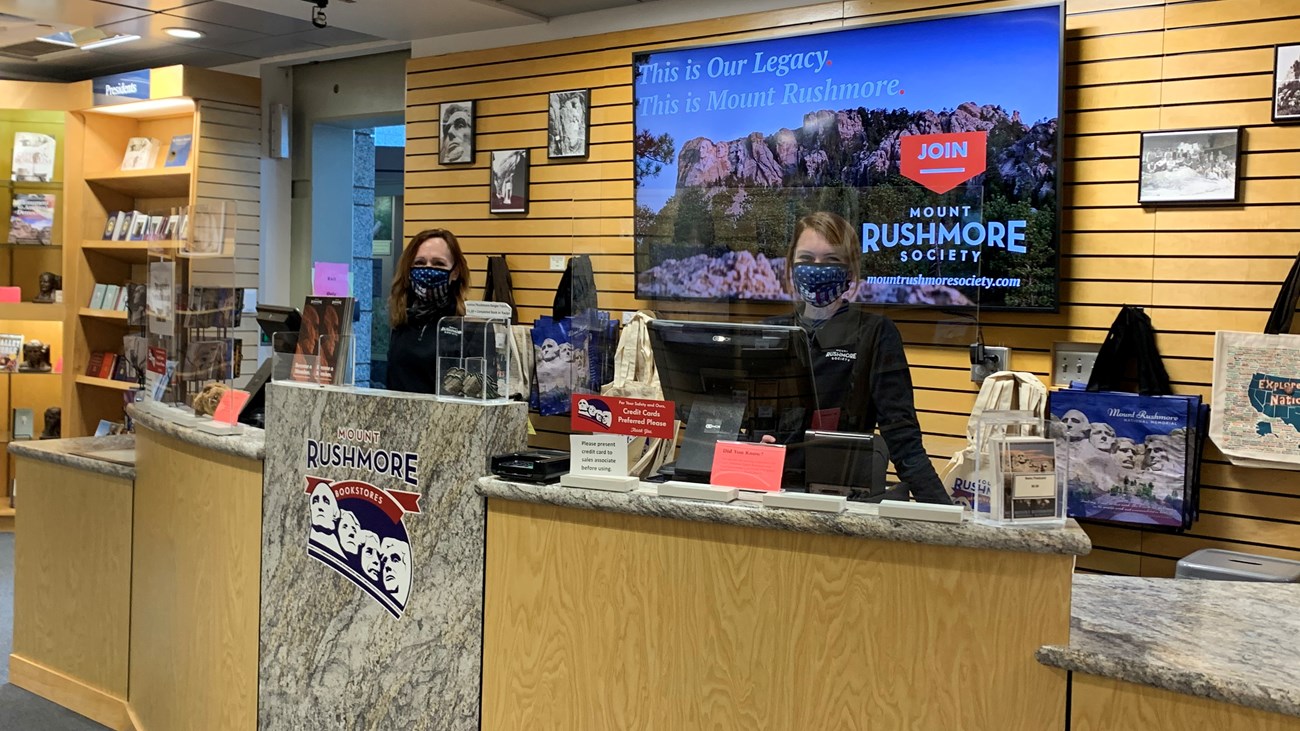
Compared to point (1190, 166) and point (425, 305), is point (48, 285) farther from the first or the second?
point (1190, 166)

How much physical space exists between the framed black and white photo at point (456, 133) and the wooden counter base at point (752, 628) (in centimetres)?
397

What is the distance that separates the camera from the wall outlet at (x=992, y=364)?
4387 millimetres

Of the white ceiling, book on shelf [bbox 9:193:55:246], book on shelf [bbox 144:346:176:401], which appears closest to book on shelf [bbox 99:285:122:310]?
book on shelf [bbox 9:193:55:246]

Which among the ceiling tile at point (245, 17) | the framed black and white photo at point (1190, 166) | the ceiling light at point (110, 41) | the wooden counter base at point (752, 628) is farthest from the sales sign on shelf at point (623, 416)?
the ceiling light at point (110, 41)

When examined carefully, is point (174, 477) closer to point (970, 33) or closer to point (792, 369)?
point (792, 369)

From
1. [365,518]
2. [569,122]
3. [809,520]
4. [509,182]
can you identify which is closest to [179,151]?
[509,182]

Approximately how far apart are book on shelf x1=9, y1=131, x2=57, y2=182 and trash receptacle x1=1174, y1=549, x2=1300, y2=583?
754 cm

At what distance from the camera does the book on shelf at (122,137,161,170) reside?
761 centimetres

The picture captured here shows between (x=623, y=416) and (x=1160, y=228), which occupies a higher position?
(x=1160, y=228)

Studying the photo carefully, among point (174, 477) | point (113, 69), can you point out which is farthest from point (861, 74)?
point (113, 69)

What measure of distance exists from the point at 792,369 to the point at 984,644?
70cm

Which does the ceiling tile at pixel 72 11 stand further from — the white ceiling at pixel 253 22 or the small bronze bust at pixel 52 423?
the small bronze bust at pixel 52 423

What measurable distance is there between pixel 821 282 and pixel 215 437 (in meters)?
1.76

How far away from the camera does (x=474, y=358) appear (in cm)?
257
